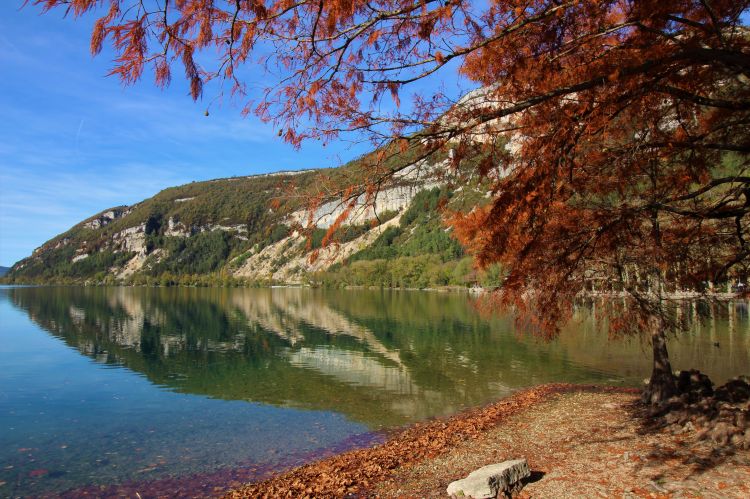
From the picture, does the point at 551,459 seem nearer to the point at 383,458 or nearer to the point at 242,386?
the point at 383,458

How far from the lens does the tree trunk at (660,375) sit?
9.92m

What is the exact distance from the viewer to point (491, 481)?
6148mm

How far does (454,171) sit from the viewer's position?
214 inches

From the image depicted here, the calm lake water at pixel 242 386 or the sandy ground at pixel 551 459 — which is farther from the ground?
the sandy ground at pixel 551 459

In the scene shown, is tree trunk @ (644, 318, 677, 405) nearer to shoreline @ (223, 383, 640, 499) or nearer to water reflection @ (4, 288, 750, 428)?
water reflection @ (4, 288, 750, 428)

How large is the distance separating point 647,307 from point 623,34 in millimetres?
6842

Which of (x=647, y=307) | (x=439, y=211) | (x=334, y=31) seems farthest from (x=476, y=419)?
(x=334, y=31)

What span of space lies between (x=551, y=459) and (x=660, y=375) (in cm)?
429

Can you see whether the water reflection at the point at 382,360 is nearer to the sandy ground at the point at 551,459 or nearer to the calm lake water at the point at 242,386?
the calm lake water at the point at 242,386

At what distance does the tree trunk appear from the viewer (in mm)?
9922

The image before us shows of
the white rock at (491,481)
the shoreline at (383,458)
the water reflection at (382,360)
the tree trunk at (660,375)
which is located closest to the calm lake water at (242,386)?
the water reflection at (382,360)

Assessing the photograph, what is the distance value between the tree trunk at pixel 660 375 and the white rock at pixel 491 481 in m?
5.03

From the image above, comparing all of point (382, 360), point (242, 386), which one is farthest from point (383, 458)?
point (382, 360)

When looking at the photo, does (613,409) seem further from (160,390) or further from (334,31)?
(160,390)
